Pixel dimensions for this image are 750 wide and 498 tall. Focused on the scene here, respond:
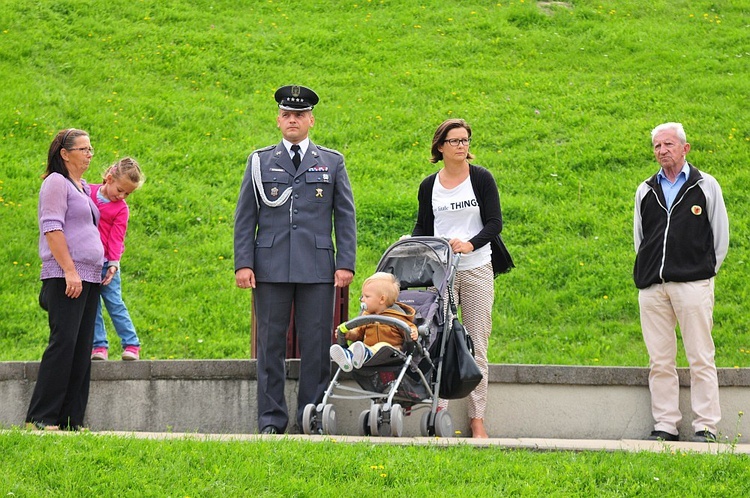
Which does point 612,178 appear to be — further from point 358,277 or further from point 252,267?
point 252,267

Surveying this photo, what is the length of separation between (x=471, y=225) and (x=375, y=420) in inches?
67.0

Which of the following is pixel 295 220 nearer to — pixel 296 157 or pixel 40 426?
pixel 296 157

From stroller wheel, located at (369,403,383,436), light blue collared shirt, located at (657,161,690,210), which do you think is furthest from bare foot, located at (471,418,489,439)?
light blue collared shirt, located at (657,161,690,210)

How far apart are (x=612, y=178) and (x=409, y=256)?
23.7 ft

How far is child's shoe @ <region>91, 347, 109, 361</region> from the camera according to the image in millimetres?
7871

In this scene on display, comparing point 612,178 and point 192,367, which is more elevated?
point 612,178

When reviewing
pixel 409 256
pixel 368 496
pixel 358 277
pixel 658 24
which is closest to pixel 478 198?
pixel 409 256

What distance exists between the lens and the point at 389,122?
15.9 meters

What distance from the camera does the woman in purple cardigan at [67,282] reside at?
6.73m

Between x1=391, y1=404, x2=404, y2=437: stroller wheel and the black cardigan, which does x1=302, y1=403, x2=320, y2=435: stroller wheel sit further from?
the black cardigan

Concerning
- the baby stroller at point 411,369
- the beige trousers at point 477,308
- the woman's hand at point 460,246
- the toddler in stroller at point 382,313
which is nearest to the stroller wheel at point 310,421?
the baby stroller at point 411,369

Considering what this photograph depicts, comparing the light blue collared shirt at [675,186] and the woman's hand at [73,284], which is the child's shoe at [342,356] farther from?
the light blue collared shirt at [675,186]

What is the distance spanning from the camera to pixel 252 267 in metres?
6.98

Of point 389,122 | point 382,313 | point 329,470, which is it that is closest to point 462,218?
point 382,313
